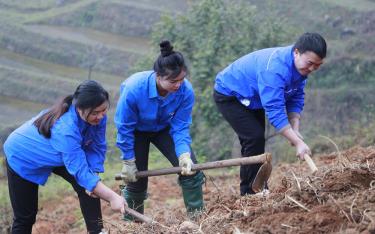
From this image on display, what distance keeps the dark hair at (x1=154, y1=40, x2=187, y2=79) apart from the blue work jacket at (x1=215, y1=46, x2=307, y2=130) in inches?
23.2

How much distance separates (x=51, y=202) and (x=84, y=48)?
17.6 metres

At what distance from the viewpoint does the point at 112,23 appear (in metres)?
27.8

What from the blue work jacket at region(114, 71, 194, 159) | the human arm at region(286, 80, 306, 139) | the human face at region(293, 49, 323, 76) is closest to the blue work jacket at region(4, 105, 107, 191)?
the blue work jacket at region(114, 71, 194, 159)

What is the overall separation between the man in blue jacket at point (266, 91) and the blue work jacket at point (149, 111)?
0.35 metres

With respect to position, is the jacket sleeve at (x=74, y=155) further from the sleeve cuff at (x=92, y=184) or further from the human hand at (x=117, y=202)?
the human hand at (x=117, y=202)

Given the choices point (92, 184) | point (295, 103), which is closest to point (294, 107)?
point (295, 103)

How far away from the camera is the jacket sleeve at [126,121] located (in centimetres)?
434

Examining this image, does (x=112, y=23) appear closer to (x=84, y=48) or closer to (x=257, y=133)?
(x=84, y=48)

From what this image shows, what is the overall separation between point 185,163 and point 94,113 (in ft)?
2.84

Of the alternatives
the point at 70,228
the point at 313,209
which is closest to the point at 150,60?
the point at 70,228

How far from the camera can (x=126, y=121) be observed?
443 centimetres

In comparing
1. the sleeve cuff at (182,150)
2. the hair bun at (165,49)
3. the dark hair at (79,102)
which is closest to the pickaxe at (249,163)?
the sleeve cuff at (182,150)

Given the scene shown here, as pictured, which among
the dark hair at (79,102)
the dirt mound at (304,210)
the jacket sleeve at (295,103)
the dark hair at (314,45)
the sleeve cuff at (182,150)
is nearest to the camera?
the dirt mound at (304,210)

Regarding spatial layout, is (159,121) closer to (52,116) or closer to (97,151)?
(97,151)
